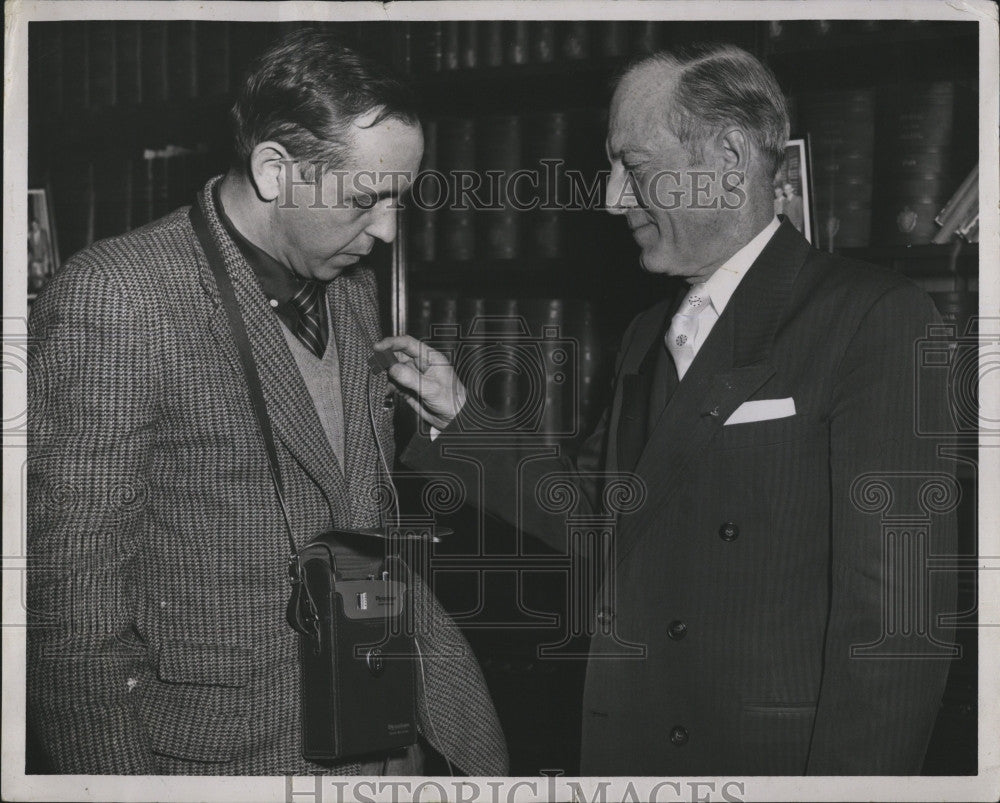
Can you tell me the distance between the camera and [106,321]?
4.02 ft

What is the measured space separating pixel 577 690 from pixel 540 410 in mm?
577

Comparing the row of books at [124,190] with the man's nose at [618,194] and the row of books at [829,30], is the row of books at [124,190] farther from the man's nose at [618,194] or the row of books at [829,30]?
the row of books at [829,30]

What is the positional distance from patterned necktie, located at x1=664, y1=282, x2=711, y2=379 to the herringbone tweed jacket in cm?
51

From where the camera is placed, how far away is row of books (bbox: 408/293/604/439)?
2135mm

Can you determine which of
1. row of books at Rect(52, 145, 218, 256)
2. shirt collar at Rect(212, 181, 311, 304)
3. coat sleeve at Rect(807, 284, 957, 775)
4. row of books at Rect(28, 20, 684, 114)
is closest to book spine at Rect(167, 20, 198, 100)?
row of books at Rect(28, 20, 684, 114)

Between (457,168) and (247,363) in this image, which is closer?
(247,363)

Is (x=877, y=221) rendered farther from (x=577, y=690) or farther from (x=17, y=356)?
(x=17, y=356)

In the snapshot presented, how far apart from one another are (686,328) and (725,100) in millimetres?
326

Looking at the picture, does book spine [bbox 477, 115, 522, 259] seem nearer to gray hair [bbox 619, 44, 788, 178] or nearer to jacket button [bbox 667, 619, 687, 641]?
gray hair [bbox 619, 44, 788, 178]

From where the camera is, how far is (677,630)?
4.58 feet

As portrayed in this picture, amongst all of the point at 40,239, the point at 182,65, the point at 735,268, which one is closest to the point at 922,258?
the point at 735,268

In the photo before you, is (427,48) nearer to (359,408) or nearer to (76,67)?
(76,67)
